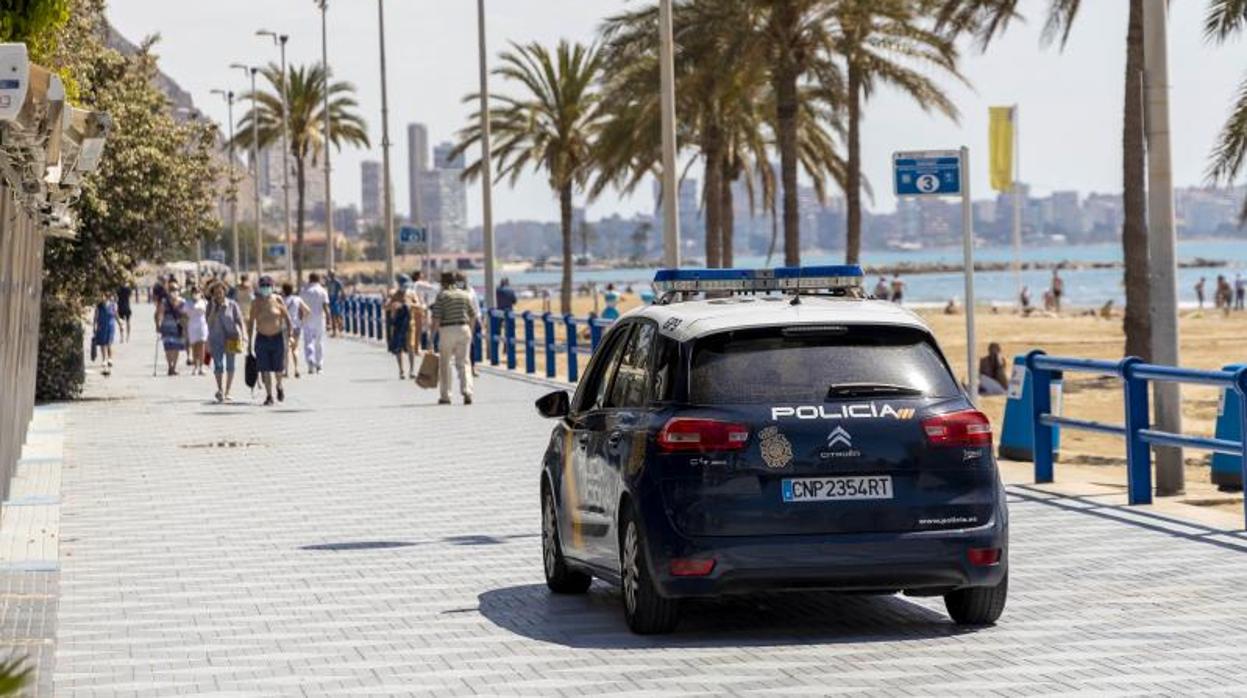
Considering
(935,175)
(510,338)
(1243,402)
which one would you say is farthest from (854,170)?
(1243,402)

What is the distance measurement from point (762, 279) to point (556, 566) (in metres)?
1.73

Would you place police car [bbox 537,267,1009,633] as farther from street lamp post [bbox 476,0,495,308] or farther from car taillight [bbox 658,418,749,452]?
street lamp post [bbox 476,0,495,308]

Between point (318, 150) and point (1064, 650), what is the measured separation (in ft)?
306

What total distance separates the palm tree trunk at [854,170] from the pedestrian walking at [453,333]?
60.4 ft

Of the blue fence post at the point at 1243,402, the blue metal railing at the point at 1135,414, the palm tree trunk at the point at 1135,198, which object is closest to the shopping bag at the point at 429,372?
the palm tree trunk at the point at 1135,198

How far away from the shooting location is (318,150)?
334 ft

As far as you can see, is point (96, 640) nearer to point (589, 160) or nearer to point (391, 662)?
point (391, 662)

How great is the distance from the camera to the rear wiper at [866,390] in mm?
10359

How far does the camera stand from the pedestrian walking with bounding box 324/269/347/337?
70225 millimetres

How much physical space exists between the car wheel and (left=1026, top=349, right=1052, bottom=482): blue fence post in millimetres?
6420

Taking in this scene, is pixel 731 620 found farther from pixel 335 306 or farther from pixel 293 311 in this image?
pixel 335 306

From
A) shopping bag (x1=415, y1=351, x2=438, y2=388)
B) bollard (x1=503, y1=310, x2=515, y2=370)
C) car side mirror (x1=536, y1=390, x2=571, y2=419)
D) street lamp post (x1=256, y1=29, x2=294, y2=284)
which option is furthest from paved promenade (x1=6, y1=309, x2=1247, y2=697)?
street lamp post (x1=256, y1=29, x2=294, y2=284)

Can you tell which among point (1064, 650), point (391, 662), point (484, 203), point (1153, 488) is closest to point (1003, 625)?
point (1064, 650)

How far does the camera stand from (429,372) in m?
31.2
